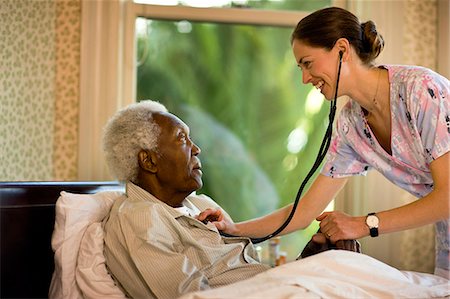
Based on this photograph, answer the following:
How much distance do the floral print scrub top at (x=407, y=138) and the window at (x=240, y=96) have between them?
4.22 ft

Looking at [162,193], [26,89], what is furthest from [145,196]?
[26,89]

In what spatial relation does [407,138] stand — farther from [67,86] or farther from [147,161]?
[67,86]

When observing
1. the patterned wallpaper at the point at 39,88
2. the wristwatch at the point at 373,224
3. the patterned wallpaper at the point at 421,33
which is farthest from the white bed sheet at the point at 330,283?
the patterned wallpaper at the point at 421,33

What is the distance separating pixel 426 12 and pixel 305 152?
101 centimetres

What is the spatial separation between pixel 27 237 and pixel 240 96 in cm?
184

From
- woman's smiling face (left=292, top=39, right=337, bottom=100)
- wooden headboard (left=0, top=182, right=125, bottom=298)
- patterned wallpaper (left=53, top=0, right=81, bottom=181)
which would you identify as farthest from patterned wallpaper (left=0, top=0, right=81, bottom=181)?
woman's smiling face (left=292, top=39, right=337, bottom=100)

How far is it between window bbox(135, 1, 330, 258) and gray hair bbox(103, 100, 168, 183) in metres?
1.27

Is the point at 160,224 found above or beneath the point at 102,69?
beneath

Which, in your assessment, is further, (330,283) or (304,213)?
(304,213)

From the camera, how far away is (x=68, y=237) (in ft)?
6.75

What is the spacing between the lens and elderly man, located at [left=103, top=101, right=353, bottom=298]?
6.26 ft

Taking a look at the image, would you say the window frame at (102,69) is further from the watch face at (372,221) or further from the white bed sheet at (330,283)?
the white bed sheet at (330,283)

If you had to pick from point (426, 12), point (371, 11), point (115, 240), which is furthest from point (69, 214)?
point (426, 12)

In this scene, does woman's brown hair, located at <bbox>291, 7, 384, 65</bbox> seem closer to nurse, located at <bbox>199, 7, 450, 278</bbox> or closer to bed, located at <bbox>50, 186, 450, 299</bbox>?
nurse, located at <bbox>199, 7, 450, 278</bbox>
